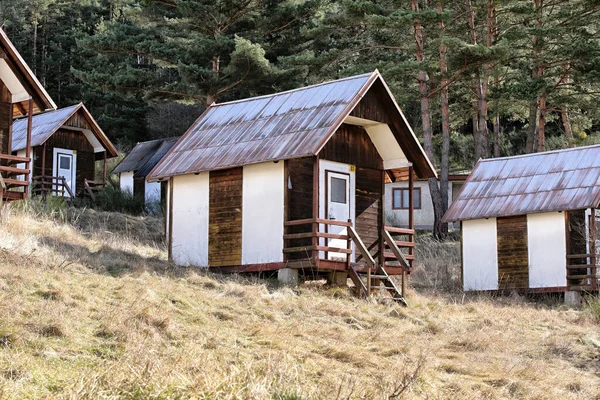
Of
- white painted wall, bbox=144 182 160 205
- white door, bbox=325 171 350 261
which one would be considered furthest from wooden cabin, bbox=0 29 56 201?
white painted wall, bbox=144 182 160 205

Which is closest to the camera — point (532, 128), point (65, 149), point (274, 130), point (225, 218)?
point (274, 130)

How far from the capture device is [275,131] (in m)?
24.5

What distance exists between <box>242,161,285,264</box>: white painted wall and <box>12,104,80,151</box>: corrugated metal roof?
1820 centimetres

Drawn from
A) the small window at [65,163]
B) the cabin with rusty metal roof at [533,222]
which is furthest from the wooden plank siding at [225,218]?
the small window at [65,163]

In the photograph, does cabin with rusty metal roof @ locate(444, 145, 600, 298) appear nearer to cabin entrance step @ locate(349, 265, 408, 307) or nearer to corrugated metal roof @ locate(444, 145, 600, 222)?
corrugated metal roof @ locate(444, 145, 600, 222)

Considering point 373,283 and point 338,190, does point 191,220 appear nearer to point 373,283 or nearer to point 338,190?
point 338,190

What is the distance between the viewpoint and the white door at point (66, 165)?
42.7m

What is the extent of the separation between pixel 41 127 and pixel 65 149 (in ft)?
4.89

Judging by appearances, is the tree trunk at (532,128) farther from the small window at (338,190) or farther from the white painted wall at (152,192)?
the small window at (338,190)

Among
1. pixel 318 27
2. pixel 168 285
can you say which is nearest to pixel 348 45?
pixel 318 27

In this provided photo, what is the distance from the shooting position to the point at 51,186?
41406mm

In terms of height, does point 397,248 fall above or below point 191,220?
below

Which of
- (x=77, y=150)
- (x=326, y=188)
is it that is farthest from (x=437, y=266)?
(x=77, y=150)

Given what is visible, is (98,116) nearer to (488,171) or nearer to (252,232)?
(488,171)
